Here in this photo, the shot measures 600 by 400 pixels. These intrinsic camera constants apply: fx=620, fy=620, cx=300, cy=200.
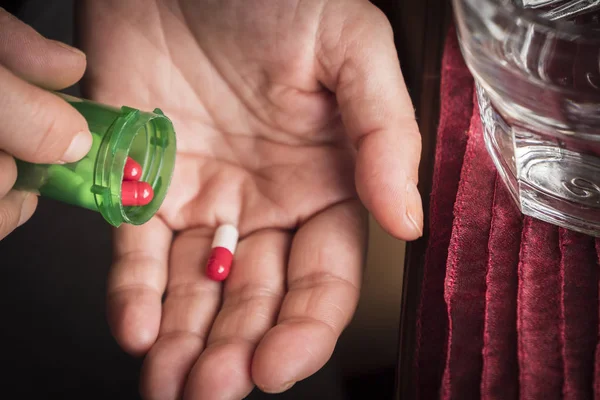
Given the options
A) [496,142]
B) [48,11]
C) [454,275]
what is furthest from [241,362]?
[48,11]

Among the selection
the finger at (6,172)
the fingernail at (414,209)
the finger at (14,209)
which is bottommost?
the finger at (14,209)

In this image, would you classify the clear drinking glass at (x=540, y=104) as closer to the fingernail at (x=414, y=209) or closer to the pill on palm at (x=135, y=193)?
the fingernail at (x=414, y=209)

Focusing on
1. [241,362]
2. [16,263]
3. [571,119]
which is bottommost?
[16,263]

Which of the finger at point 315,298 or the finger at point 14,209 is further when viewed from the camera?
the finger at point 14,209

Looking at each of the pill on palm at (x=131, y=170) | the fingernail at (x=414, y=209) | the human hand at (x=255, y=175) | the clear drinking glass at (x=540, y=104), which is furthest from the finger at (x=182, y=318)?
the clear drinking glass at (x=540, y=104)

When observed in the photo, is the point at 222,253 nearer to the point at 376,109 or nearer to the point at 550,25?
the point at 376,109

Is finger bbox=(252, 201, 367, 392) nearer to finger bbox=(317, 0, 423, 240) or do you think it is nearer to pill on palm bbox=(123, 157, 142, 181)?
finger bbox=(317, 0, 423, 240)

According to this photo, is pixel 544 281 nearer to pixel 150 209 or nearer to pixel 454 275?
pixel 454 275

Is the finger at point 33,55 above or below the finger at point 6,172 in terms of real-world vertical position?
above
